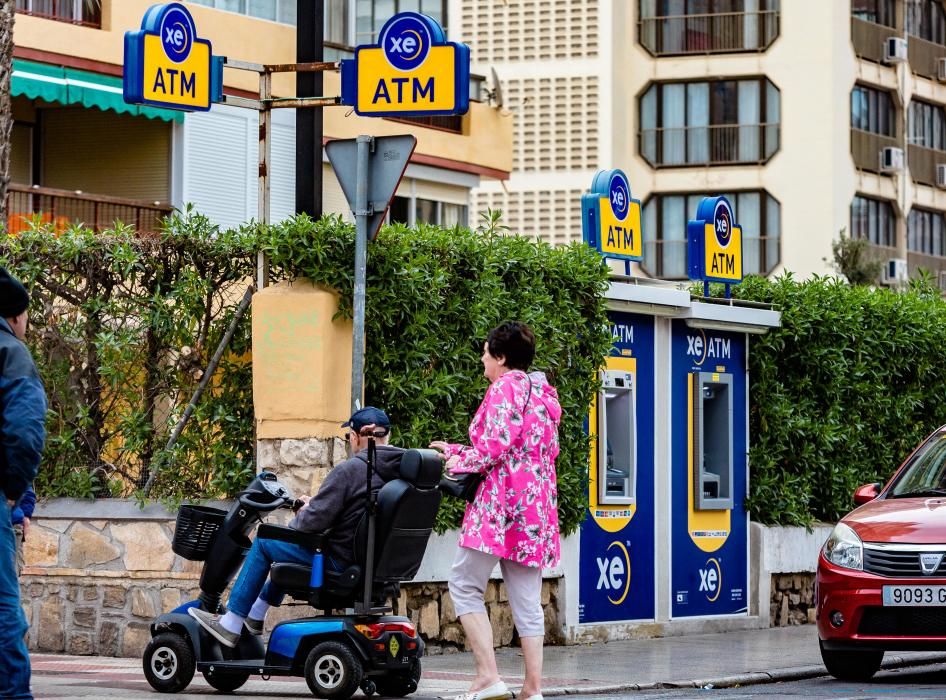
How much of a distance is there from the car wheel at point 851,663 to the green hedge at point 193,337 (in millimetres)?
2680

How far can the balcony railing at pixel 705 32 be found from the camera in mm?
53519

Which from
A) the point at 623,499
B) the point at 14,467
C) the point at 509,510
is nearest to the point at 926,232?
the point at 623,499

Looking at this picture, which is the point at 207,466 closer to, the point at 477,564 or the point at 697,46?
the point at 477,564

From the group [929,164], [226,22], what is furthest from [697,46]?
[226,22]

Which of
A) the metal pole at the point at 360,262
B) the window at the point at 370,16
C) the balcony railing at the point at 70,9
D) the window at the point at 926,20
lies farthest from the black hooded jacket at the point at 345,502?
the window at the point at 926,20

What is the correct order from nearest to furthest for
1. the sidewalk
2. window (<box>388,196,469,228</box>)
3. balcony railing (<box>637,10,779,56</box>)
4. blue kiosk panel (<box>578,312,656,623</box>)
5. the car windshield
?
the sidewalk < the car windshield < blue kiosk panel (<box>578,312,656,623</box>) < window (<box>388,196,469,228</box>) < balcony railing (<box>637,10,779,56</box>)

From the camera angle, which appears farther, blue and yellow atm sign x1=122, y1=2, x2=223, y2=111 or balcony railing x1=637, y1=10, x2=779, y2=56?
balcony railing x1=637, y1=10, x2=779, y2=56

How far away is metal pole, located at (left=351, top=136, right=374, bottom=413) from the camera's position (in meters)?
12.3

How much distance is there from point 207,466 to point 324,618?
284cm

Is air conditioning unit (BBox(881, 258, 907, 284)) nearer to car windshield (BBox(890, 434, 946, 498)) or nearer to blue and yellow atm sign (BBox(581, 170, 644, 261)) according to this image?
blue and yellow atm sign (BBox(581, 170, 644, 261))

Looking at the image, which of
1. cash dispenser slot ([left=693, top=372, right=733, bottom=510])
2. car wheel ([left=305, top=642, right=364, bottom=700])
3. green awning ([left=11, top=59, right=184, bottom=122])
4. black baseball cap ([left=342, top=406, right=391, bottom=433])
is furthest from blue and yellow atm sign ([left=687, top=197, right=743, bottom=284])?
green awning ([left=11, top=59, right=184, bottom=122])

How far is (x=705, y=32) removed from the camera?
2130 inches

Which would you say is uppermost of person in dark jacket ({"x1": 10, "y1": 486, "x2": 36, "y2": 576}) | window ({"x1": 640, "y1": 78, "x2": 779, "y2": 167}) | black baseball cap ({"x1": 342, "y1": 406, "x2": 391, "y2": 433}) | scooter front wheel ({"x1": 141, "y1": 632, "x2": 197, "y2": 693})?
window ({"x1": 640, "y1": 78, "x2": 779, "y2": 167})

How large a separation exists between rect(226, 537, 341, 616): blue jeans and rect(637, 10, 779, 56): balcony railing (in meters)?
43.8
